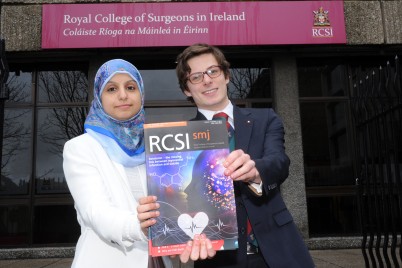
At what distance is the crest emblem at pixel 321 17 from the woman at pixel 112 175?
593 centimetres

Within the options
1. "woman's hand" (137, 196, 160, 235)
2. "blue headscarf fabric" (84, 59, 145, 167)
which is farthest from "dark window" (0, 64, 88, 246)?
"woman's hand" (137, 196, 160, 235)

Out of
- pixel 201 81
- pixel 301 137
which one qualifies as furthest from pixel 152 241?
pixel 301 137

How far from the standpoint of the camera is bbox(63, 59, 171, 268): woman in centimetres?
153

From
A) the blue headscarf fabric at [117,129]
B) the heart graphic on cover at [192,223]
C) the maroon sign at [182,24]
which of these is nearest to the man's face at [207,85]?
the blue headscarf fabric at [117,129]

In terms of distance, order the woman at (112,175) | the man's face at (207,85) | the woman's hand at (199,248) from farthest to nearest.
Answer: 1. the man's face at (207,85)
2. the woman at (112,175)
3. the woman's hand at (199,248)

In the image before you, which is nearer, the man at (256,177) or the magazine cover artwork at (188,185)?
the magazine cover artwork at (188,185)

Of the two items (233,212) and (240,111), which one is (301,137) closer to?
(240,111)

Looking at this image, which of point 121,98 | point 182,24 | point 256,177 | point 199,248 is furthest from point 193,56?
point 182,24

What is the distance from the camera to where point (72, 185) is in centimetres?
167

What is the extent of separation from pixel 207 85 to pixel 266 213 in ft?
2.26

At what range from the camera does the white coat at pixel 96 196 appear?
1624mm

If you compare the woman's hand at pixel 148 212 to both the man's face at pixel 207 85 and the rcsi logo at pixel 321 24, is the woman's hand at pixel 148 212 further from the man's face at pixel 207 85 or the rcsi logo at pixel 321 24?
the rcsi logo at pixel 321 24

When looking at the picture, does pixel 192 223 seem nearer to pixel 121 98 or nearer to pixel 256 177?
pixel 256 177

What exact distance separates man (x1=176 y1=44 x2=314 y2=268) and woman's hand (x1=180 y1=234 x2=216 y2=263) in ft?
1.29
